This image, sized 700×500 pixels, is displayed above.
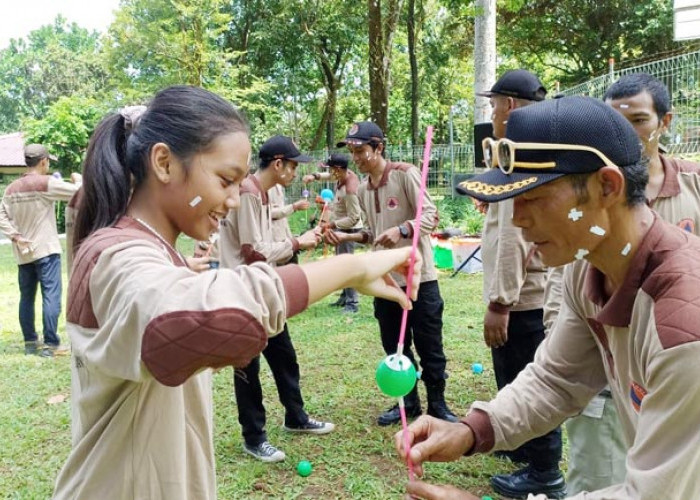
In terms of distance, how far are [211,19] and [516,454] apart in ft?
61.6

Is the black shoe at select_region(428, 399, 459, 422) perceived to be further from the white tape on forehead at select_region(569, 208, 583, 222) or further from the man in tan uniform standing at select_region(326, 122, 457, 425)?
the white tape on forehead at select_region(569, 208, 583, 222)

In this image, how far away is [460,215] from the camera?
1360 centimetres

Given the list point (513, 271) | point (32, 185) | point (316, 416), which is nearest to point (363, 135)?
point (513, 271)

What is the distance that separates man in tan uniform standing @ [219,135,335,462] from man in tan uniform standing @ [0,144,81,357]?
3.54 metres

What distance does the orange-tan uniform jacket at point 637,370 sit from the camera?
1411 mm

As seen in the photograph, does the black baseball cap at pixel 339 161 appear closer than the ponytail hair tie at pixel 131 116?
No

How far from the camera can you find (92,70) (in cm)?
5422

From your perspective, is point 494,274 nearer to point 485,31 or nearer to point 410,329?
point 410,329

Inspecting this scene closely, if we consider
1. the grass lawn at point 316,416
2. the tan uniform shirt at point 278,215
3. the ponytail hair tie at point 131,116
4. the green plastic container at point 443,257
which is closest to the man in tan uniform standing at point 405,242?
the grass lawn at point 316,416

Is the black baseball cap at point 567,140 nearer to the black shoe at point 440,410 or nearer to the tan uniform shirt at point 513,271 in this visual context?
the tan uniform shirt at point 513,271

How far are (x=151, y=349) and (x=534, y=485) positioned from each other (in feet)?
10.9

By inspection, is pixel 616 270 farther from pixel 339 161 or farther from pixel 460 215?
pixel 460 215

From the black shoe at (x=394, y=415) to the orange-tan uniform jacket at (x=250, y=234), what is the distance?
1574 millimetres

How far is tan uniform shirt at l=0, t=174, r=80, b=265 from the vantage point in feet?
23.6
